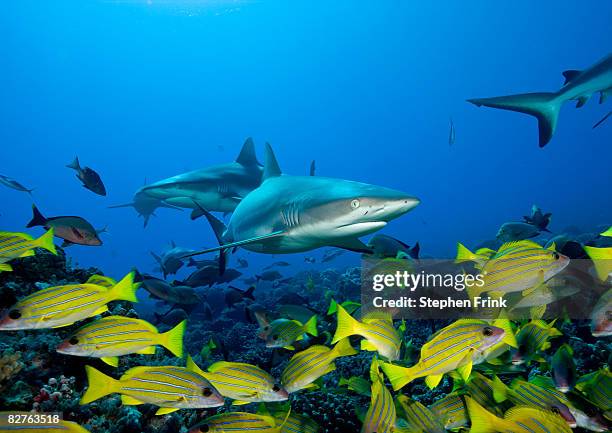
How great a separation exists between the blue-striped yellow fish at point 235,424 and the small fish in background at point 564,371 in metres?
2.02

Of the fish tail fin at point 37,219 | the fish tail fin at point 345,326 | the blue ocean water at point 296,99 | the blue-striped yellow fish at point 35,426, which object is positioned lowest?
the blue-striped yellow fish at point 35,426

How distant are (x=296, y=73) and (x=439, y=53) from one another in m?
62.3

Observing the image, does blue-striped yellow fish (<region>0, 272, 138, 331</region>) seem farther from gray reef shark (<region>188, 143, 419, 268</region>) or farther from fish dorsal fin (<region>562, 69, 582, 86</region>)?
fish dorsal fin (<region>562, 69, 582, 86</region>)

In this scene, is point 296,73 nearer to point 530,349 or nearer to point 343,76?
point 343,76

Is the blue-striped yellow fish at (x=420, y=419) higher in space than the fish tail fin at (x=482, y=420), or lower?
lower

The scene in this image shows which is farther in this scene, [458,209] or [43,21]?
[458,209]

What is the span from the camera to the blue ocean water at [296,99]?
12131cm

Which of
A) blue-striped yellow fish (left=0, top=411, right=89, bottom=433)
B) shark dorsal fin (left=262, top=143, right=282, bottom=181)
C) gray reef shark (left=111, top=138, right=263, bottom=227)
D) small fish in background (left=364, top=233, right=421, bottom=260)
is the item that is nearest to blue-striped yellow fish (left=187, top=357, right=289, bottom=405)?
blue-striped yellow fish (left=0, top=411, right=89, bottom=433)

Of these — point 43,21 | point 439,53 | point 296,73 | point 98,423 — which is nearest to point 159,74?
point 43,21

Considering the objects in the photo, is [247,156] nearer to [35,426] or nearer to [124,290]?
[124,290]

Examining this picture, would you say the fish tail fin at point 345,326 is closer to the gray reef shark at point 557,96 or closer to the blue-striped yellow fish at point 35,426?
the blue-striped yellow fish at point 35,426

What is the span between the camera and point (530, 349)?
279 cm

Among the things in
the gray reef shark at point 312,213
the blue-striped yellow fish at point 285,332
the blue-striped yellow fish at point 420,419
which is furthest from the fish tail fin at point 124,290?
the blue-striped yellow fish at point 420,419

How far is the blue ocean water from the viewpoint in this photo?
4776 inches
